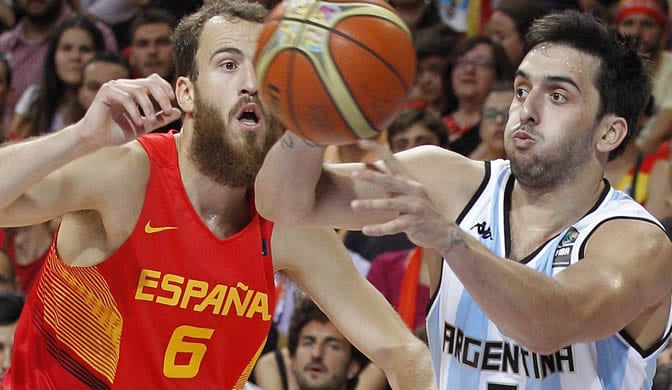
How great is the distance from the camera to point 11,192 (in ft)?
12.1

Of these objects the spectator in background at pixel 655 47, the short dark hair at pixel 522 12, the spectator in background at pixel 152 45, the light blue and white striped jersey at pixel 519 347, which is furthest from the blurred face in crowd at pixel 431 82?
the light blue and white striped jersey at pixel 519 347

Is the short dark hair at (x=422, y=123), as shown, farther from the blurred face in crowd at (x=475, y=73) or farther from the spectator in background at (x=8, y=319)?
the spectator in background at (x=8, y=319)

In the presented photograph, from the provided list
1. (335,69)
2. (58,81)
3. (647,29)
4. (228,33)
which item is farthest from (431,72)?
(335,69)

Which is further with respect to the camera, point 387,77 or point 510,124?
point 510,124

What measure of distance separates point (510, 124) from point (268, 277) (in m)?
1.14

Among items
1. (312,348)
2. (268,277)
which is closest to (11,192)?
(268,277)

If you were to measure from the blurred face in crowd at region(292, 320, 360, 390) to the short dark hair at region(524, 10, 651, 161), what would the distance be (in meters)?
2.29

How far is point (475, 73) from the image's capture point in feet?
25.3

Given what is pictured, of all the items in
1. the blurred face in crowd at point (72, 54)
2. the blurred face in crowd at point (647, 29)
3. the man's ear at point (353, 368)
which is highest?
the blurred face in crowd at point (647, 29)

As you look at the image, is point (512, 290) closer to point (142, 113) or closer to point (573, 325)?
point (573, 325)

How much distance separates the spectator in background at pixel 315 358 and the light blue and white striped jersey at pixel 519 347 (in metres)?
2.00

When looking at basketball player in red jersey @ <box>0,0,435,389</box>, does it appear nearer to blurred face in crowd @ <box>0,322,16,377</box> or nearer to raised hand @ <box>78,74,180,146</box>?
raised hand @ <box>78,74,180,146</box>

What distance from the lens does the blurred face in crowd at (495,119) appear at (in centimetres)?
684

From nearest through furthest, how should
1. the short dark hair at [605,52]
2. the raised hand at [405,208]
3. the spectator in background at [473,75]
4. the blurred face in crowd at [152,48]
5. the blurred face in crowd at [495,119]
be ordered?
the raised hand at [405,208] → the short dark hair at [605,52] → the blurred face in crowd at [495,119] → the spectator in background at [473,75] → the blurred face in crowd at [152,48]
